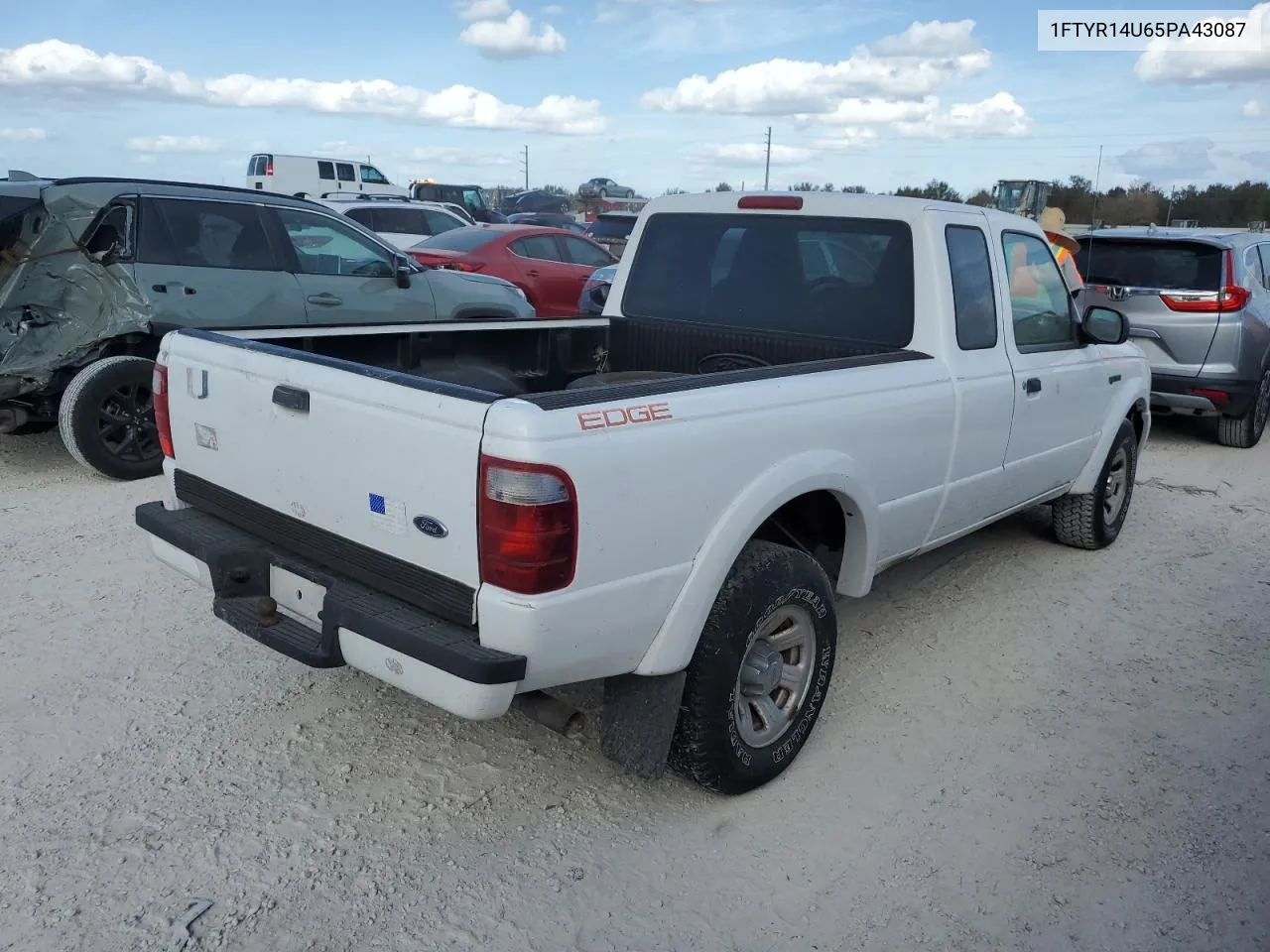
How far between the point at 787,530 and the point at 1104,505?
2.95m

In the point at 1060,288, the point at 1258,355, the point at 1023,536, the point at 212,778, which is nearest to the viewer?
the point at 212,778

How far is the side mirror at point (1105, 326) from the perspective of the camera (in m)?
4.75

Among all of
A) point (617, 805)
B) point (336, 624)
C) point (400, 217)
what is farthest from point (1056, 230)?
point (400, 217)

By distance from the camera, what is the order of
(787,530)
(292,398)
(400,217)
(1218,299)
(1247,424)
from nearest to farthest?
(292,398) → (787,530) → (1218,299) → (1247,424) → (400,217)

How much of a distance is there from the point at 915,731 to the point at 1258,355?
6324 millimetres

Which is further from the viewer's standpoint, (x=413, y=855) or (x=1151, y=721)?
(x=1151, y=721)

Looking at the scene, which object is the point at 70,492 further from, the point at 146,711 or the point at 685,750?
the point at 685,750

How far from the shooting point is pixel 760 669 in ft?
10.7

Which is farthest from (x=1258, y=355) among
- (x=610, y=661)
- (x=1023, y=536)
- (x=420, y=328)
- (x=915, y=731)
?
(x=610, y=661)

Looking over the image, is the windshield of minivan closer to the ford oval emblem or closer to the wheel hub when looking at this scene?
the wheel hub

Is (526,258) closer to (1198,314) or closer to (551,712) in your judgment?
(1198,314)

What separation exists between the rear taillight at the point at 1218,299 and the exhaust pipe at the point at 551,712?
23.8 feet

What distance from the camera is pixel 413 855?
2.95 m

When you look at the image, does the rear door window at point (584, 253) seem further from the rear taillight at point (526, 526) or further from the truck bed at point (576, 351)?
the rear taillight at point (526, 526)
